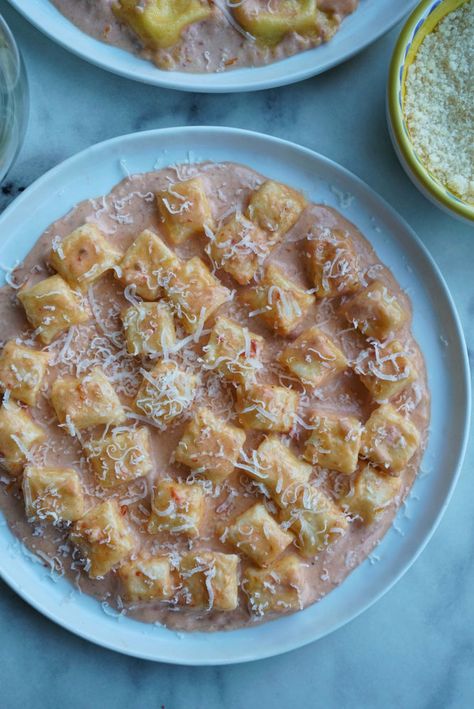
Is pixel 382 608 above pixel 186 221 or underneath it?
underneath

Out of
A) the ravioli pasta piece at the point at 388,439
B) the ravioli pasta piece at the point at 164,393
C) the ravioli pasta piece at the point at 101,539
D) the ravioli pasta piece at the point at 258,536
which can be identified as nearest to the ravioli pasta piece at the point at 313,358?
the ravioli pasta piece at the point at 388,439

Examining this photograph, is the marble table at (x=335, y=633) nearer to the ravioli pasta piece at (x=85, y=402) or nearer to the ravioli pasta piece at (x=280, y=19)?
the ravioli pasta piece at (x=280, y=19)

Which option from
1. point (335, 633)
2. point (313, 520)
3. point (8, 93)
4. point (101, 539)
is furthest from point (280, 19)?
point (335, 633)

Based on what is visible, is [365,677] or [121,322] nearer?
[121,322]

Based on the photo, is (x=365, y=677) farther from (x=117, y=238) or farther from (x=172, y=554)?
(x=117, y=238)

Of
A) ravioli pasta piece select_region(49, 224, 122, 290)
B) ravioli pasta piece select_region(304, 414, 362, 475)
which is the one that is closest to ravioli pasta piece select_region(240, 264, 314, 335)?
ravioli pasta piece select_region(304, 414, 362, 475)

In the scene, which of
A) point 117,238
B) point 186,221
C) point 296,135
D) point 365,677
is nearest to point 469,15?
point 296,135

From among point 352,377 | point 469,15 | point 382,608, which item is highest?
point 469,15
